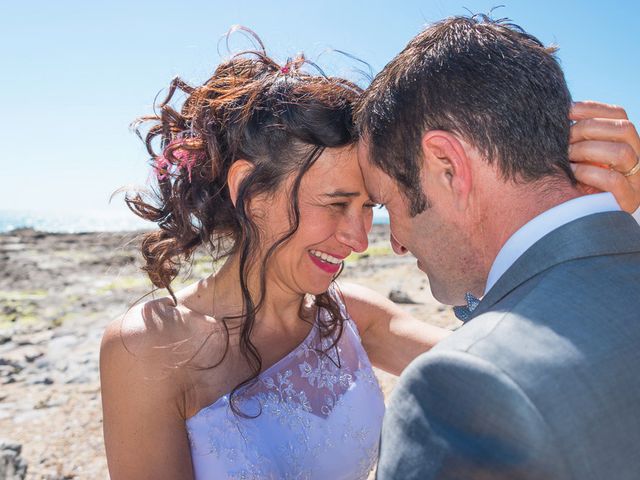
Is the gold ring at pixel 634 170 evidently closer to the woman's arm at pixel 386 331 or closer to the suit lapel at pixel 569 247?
the suit lapel at pixel 569 247

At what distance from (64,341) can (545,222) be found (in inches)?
→ 327

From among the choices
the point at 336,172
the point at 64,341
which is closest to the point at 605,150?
the point at 336,172

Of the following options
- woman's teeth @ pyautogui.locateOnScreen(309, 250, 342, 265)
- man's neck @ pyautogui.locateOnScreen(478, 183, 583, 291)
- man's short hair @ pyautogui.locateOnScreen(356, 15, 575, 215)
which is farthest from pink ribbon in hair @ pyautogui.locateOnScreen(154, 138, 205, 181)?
man's neck @ pyautogui.locateOnScreen(478, 183, 583, 291)

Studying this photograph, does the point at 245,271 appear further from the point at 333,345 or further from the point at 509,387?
the point at 509,387

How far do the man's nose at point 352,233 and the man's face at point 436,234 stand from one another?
588mm

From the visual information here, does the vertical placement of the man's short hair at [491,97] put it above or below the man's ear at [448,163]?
above

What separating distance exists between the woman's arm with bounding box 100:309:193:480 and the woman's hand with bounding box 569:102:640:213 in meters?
2.04

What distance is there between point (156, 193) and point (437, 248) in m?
1.88

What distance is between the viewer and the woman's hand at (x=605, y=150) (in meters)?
Answer: 1.89

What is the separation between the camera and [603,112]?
2.07m

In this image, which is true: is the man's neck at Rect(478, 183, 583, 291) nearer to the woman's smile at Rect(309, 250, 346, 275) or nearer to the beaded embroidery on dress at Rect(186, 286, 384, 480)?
the woman's smile at Rect(309, 250, 346, 275)

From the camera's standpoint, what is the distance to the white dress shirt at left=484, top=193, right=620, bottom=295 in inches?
66.2

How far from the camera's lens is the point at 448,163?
1968 mm

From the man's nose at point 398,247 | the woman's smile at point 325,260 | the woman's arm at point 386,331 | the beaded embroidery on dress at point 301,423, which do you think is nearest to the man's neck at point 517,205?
the man's nose at point 398,247
